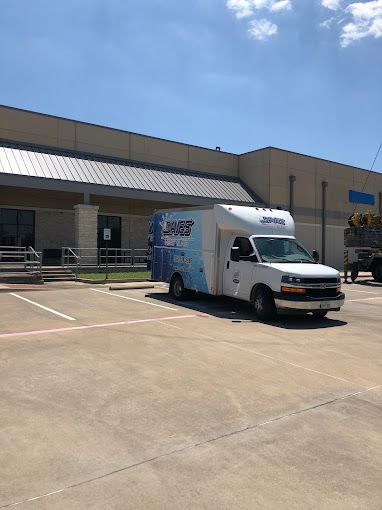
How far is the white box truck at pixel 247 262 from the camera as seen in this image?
33.2 ft

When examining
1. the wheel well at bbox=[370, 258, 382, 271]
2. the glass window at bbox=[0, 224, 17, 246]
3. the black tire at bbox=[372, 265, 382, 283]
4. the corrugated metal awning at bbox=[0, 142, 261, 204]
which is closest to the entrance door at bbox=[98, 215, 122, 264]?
the corrugated metal awning at bbox=[0, 142, 261, 204]

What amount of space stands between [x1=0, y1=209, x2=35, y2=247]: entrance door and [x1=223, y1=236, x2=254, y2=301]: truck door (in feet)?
58.5

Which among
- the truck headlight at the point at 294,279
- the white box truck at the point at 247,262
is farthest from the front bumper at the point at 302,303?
the truck headlight at the point at 294,279

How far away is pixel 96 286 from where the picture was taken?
1769cm

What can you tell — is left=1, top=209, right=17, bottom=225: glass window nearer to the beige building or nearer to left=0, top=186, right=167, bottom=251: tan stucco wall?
the beige building

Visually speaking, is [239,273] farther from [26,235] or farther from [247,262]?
[26,235]

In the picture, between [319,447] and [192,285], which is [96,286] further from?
[319,447]

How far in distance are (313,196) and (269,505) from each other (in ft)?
112

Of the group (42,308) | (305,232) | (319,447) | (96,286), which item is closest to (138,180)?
(96,286)

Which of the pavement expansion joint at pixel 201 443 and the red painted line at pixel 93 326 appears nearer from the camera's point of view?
the pavement expansion joint at pixel 201 443

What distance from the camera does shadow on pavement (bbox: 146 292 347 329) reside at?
33.5 feet

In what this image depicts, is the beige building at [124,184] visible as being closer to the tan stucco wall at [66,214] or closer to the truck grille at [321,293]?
the tan stucco wall at [66,214]

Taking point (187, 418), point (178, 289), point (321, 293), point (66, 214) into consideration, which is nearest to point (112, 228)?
point (66, 214)

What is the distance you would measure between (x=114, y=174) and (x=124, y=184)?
131 centimetres
